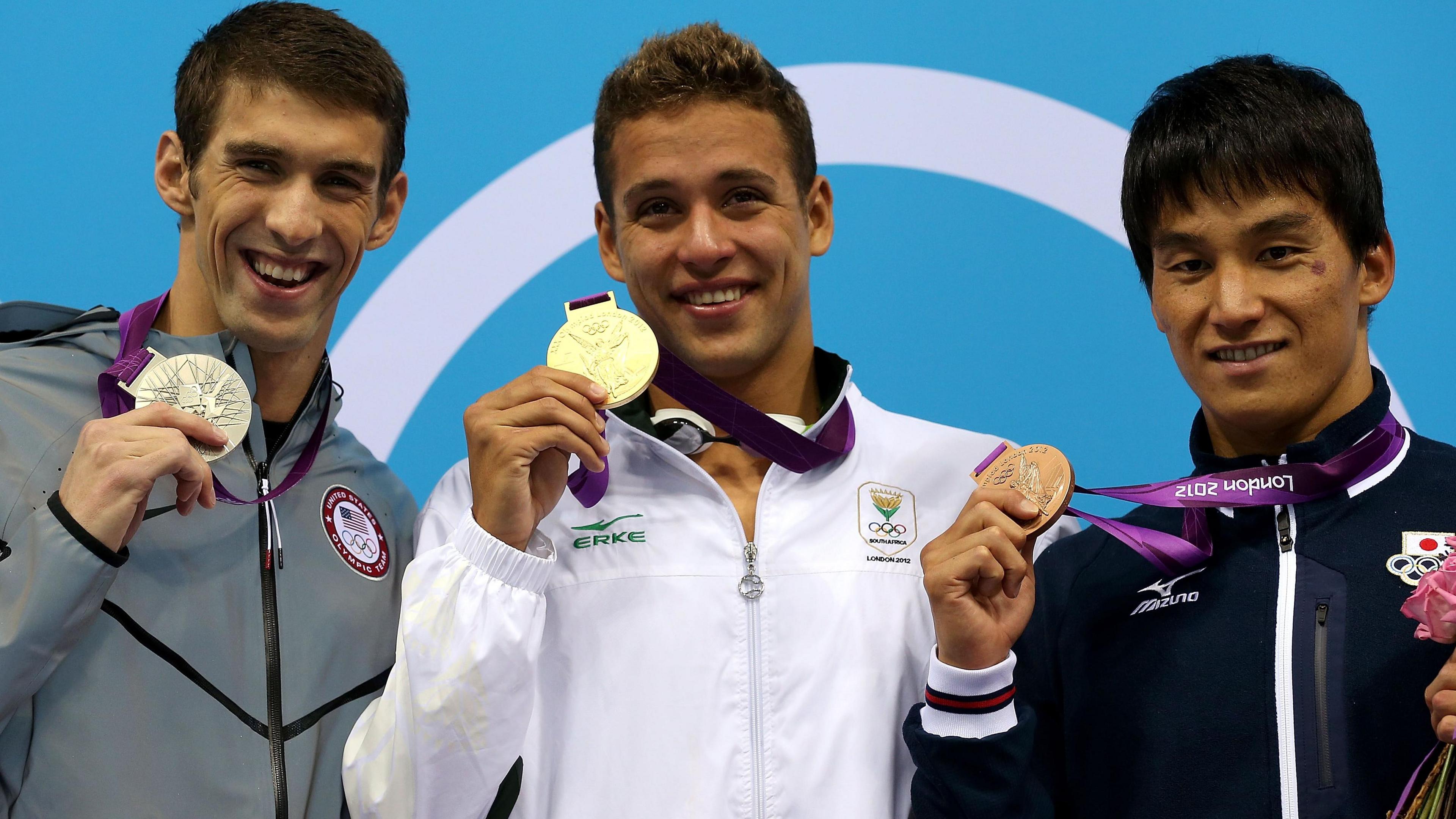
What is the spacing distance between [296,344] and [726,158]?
78cm

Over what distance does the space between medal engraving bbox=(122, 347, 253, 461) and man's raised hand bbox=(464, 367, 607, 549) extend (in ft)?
1.15

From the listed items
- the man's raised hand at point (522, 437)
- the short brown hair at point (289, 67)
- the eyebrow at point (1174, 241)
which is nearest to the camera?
the man's raised hand at point (522, 437)

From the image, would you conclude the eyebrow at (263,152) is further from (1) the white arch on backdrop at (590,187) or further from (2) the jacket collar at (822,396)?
(1) the white arch on backdrop at (590,187)

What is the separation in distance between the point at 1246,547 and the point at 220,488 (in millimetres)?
1544

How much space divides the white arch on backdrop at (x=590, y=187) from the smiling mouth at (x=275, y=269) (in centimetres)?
82

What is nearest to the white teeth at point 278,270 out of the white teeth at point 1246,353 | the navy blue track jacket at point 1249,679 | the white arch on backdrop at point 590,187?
the white arch on backdrop at point 590,187

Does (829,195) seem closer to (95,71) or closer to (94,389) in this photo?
(94,389)

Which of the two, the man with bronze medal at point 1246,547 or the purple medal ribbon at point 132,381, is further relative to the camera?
the purple medal ribbon at point 132,381

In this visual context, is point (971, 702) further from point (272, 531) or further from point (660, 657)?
point (272, 531)

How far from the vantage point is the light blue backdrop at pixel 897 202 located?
9.74ft

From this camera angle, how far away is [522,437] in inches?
72.2

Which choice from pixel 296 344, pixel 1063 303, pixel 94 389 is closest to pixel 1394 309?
pixel 1063 303

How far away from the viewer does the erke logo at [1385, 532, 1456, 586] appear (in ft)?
5.85

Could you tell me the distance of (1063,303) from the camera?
306 centimetres
